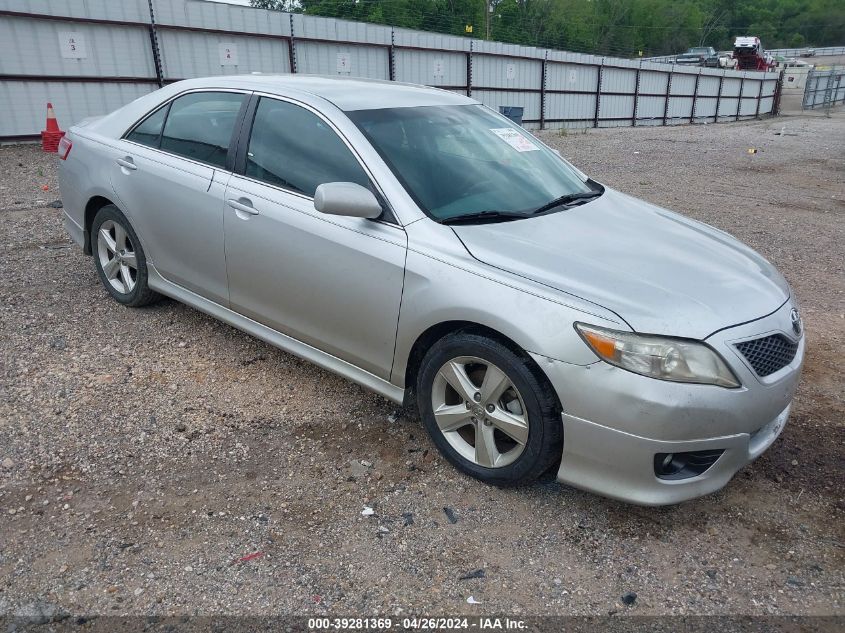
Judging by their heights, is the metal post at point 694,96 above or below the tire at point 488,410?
below

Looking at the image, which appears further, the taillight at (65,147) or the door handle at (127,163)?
the taillight at (65,147)

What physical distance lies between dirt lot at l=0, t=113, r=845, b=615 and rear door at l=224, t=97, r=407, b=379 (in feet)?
1.66

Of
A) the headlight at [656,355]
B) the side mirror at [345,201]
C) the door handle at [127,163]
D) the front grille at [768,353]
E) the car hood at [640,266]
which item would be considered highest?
the side mirror at [345,201]

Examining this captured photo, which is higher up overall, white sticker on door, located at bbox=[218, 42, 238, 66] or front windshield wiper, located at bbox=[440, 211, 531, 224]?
white sticker on door, located at bbox=[218, 42, 238, 66]

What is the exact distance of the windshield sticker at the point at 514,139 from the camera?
3.97 metres

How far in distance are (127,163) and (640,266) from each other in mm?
3314

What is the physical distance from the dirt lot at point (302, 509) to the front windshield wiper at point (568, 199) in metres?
1.33

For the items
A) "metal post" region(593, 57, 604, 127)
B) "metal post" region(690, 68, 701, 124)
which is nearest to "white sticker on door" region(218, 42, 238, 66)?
"metal post" region(593, 57, 604, 127)

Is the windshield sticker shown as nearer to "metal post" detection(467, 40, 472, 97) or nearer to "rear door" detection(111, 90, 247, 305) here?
"rear door" detection(111, 90, 247, 305)

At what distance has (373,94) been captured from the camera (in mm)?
3777

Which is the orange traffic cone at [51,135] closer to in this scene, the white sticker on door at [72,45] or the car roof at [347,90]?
the white sticker on door at [72,45]

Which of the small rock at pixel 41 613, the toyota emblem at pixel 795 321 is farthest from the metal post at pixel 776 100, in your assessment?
the small rock at pixel 41 613

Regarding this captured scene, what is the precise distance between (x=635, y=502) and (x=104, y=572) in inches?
80.5

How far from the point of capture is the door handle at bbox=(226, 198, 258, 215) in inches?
142
